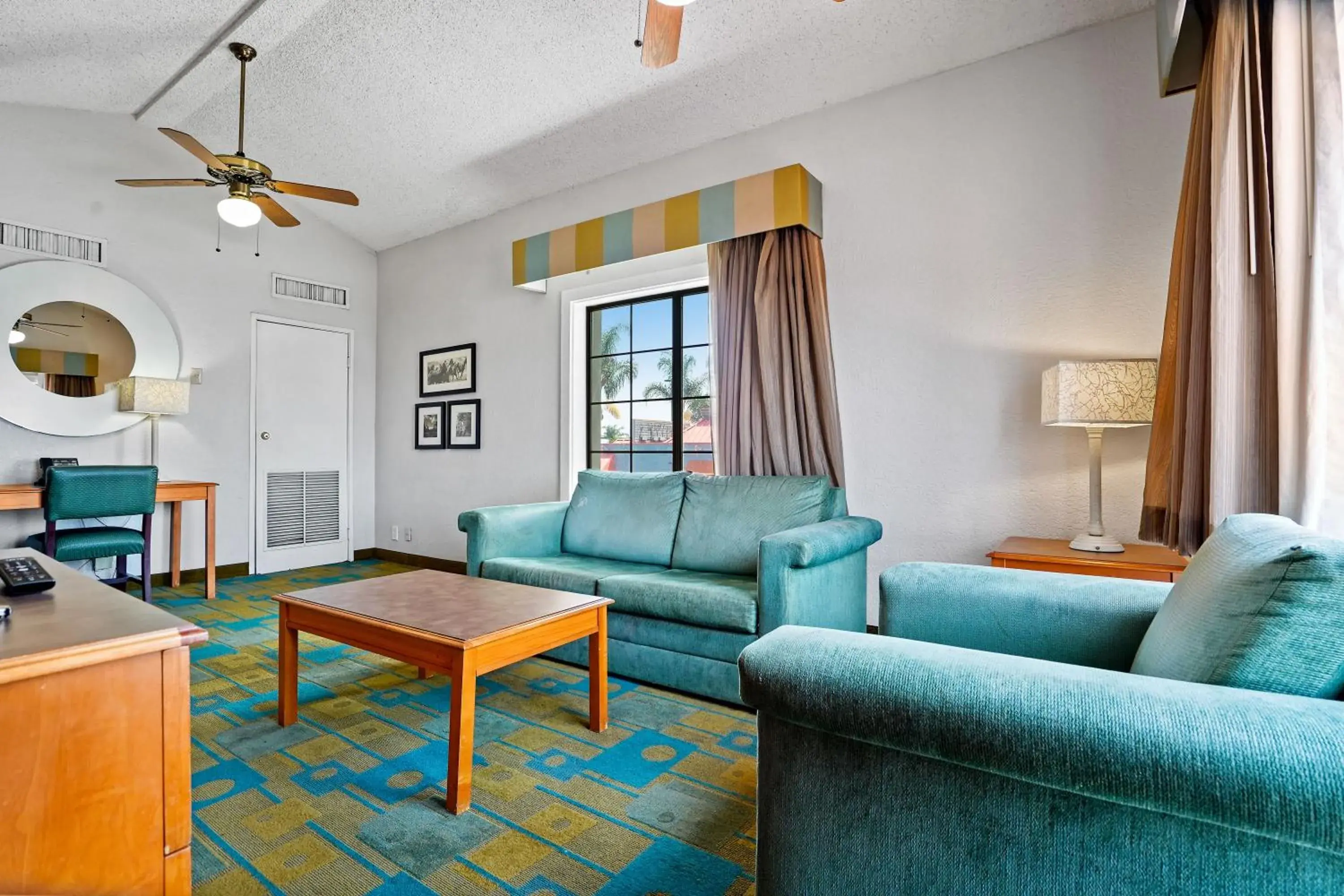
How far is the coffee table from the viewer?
5.89ft

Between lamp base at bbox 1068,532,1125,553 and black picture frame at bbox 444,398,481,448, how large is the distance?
12.9 feet

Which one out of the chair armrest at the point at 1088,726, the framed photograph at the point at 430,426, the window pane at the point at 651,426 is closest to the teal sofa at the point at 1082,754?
the chair armrest at the point at 1088,726

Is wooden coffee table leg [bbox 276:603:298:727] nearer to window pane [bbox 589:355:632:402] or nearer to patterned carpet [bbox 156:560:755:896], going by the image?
patterned carpet [bbox 156:560:755:896]

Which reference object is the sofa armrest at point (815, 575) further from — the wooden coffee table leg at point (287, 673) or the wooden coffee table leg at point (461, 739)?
the wooden coffee table leg at point (287, 673)

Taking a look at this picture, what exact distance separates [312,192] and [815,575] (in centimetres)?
307

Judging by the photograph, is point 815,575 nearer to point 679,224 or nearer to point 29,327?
point 679,224

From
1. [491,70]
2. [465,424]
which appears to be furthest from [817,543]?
[465,424]

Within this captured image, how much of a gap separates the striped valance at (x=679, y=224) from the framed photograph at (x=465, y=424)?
121 centimetres

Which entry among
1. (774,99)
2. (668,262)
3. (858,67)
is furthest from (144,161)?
(858,67)

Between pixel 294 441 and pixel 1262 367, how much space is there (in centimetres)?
580

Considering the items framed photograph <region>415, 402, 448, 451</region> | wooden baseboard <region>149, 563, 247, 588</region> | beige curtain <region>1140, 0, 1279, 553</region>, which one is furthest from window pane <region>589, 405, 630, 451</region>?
beige curtain <region>1140, 0, 1279, 553</region>

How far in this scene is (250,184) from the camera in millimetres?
3244

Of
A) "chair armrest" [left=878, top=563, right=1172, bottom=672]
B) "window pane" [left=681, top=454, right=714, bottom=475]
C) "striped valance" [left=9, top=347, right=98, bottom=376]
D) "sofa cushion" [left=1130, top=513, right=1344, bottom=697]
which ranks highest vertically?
"striped valance" [left=9, top=347, right=98, bottom=376]

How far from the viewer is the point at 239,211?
316 centimetres
